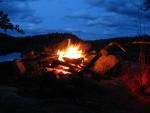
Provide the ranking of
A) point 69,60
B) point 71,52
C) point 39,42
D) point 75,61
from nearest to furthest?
1. point 69,60
2. point 75,61
3. point 71,52
4. point 39,42

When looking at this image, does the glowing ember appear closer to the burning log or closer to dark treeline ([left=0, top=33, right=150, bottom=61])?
the burning log

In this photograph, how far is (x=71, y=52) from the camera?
1559 cm

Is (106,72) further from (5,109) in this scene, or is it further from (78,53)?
(5,109)

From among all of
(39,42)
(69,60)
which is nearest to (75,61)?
(69,60)

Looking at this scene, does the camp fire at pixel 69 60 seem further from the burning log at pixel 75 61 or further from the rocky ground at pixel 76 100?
the rocky ground at pixel 76 100

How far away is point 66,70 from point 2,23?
15.3 ft

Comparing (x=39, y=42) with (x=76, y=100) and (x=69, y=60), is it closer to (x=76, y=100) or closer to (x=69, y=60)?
(x=69, y=60)

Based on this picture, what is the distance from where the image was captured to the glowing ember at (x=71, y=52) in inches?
601

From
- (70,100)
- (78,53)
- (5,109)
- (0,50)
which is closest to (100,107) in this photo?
(70,100)

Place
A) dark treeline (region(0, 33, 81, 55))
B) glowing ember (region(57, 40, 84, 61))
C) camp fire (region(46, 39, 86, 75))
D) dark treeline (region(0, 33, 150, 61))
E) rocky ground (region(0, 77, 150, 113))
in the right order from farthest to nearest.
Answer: dark treeline (region(0, 33, 81, 55)), dark treeline (region(0, 33, 150, 61)), glowing ember (region(57, 40, 84, 61)), camp fire (region(46, 39, 86, 75)), rocky ground (region(0, 77, 150, 113))

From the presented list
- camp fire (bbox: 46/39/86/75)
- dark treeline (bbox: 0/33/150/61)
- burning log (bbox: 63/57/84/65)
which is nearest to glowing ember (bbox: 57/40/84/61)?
camp fire (bbox: 46/39/86/75)

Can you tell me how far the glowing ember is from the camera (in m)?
15.3

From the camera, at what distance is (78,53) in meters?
15.7

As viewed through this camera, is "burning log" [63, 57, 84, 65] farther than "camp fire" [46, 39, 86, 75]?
Yes
